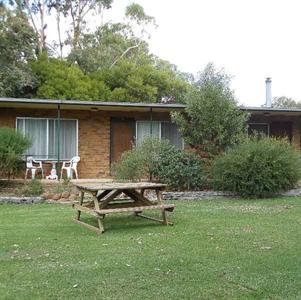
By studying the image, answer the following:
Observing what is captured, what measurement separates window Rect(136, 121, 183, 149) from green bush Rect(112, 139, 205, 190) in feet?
12.8

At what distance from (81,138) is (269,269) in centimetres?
1234

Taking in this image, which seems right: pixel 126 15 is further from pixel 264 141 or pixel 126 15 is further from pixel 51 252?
pixel 51 252

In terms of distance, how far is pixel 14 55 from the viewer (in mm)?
26422

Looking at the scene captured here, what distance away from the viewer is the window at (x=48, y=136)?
16.4 metres

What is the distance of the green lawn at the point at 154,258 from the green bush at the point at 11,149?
3795mm

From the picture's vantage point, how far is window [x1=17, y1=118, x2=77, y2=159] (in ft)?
53.7

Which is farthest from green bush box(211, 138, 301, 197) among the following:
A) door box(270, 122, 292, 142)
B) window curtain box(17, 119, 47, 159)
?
window curtain box(17, 119, 47, 159)

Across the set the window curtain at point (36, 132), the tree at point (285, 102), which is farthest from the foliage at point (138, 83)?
the tree at point (285, 102)

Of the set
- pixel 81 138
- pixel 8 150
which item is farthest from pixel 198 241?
pixel 81 138

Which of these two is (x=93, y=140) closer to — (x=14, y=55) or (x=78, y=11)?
(x=14, y=55)

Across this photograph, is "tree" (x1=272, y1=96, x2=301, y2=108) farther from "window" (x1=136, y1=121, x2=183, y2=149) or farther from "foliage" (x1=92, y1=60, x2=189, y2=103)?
"window" (x1=136, y1=121, x2=183, y2=149)

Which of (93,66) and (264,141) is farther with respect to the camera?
(93,66)

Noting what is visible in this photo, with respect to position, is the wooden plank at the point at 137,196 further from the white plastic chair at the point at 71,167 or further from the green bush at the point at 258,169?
the white plastic chair at the point at 71,167

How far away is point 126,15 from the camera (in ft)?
131
